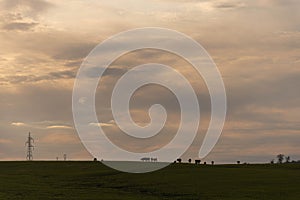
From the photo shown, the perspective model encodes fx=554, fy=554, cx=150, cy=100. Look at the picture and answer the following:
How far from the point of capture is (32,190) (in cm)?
8106

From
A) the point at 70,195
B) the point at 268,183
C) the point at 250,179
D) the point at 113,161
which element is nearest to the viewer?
the point at 70,195

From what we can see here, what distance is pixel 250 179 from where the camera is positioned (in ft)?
299

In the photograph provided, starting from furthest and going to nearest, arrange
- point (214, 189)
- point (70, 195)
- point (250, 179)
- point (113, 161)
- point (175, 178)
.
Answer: point (113, 161)
point (175, 178)
point (250, 179)
point (214, 189)
point (70, 195)

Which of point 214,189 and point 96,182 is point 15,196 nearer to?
point 214,189

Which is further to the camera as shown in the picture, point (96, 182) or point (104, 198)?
point (96, 182)

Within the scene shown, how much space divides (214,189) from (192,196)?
7.73 meters

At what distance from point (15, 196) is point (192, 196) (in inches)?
894

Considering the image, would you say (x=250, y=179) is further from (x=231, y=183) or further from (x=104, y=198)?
(x=104, y=198)

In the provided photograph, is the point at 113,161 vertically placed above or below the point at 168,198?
above

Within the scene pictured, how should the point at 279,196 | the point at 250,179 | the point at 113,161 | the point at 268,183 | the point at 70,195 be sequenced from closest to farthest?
the point at 279,196 < the point at 70,195 < the point at 268,183 < the point at 250,179 < the point at 113,161

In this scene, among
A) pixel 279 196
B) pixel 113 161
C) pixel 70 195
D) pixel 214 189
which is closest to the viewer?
pixel 279 196

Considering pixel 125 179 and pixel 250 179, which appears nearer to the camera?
pixel 250 179

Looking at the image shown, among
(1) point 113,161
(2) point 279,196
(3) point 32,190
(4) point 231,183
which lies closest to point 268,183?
(4) point 231,183

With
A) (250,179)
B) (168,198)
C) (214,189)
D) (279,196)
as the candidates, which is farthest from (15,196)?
(250,179)
